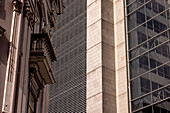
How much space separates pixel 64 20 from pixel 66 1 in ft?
18.1

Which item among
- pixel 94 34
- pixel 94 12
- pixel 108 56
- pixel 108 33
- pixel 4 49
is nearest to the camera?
pixel 4 49

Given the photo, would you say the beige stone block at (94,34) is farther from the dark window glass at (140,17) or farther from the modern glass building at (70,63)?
the modern glass building at (70,63)

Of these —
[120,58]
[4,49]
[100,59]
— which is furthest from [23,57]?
[120,58]

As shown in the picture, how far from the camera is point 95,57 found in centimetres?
4525

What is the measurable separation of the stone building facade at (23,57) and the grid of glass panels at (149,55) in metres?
15.8

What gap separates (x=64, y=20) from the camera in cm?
10694

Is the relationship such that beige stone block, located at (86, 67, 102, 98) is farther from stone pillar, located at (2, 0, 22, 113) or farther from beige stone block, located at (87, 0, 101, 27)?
stone pillar, located at (2, 0, 22, 113)

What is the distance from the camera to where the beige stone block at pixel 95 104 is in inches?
1642

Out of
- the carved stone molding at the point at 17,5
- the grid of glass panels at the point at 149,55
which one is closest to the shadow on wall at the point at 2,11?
the carved stone molding at the point at 17,5

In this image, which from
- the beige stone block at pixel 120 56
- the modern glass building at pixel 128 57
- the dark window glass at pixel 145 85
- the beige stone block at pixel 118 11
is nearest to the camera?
the modern glass building at pixel 128 57

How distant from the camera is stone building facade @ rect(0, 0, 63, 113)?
1622cm

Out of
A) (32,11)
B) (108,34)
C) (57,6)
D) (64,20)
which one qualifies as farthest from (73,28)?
(32,11)

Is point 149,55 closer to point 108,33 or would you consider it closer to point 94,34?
point 108,33

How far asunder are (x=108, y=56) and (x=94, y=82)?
3181 mm
